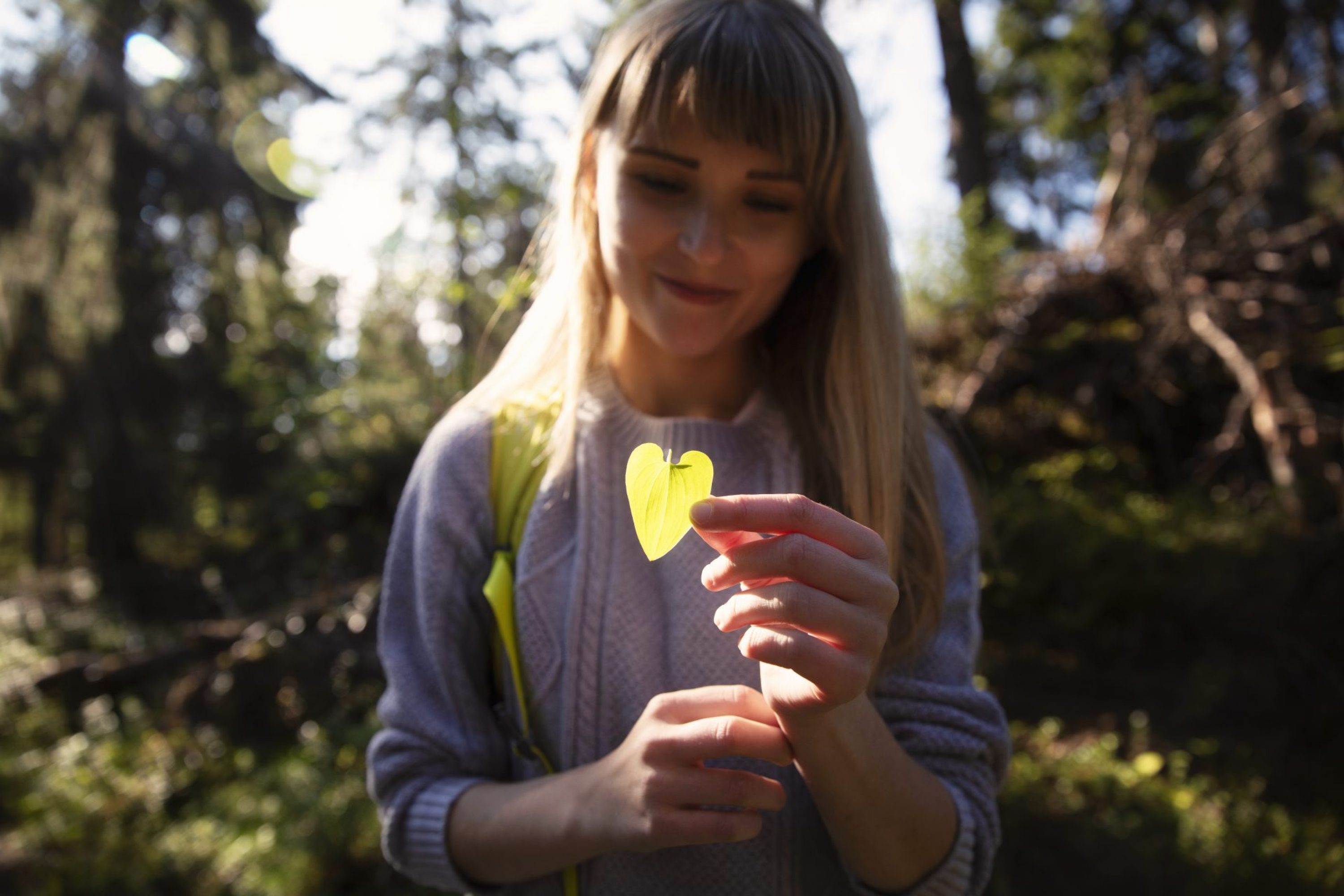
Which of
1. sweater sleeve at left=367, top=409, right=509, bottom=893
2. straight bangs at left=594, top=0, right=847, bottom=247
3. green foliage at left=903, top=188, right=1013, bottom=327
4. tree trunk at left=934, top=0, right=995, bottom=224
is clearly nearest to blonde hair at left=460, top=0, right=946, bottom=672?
straight bangs at left=594, top=0, right=847, bottom=247

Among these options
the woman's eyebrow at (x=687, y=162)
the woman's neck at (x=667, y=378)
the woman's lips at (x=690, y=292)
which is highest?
the woman's eyebrow at (x=687, y=162)

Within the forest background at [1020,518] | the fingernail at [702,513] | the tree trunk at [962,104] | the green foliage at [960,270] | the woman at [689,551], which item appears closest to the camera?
the fingernail at [702,513]

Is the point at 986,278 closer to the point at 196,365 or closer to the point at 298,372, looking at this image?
the point at 298,372

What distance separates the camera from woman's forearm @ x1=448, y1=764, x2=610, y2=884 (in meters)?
0.99

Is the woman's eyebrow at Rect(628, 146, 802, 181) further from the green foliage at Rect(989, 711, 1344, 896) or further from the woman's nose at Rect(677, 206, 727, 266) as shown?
the green foliage at Rect(989, 711, 1344, 896)

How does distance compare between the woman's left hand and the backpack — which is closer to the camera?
the woman's left hand

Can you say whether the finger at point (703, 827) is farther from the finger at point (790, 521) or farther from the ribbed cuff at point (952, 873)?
the finger at point (790, 521)

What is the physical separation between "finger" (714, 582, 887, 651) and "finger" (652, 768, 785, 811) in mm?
242

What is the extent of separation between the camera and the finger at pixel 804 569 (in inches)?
28.5

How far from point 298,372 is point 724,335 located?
256 cm

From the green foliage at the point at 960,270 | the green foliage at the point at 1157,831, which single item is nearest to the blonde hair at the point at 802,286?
the green foliage at the point at 1157,831

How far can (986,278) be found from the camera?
13.6 ft

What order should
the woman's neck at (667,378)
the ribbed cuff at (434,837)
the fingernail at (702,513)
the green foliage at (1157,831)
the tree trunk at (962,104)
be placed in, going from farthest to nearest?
1. the tree trunk at (962,104)
2. the green foliage at (1157,831)
3. the woman's neck at (667,378)
4. the ribbed cuff at (434,837)
5. the fingernail at (702,513)

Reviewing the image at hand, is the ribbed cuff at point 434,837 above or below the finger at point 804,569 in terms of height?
below
